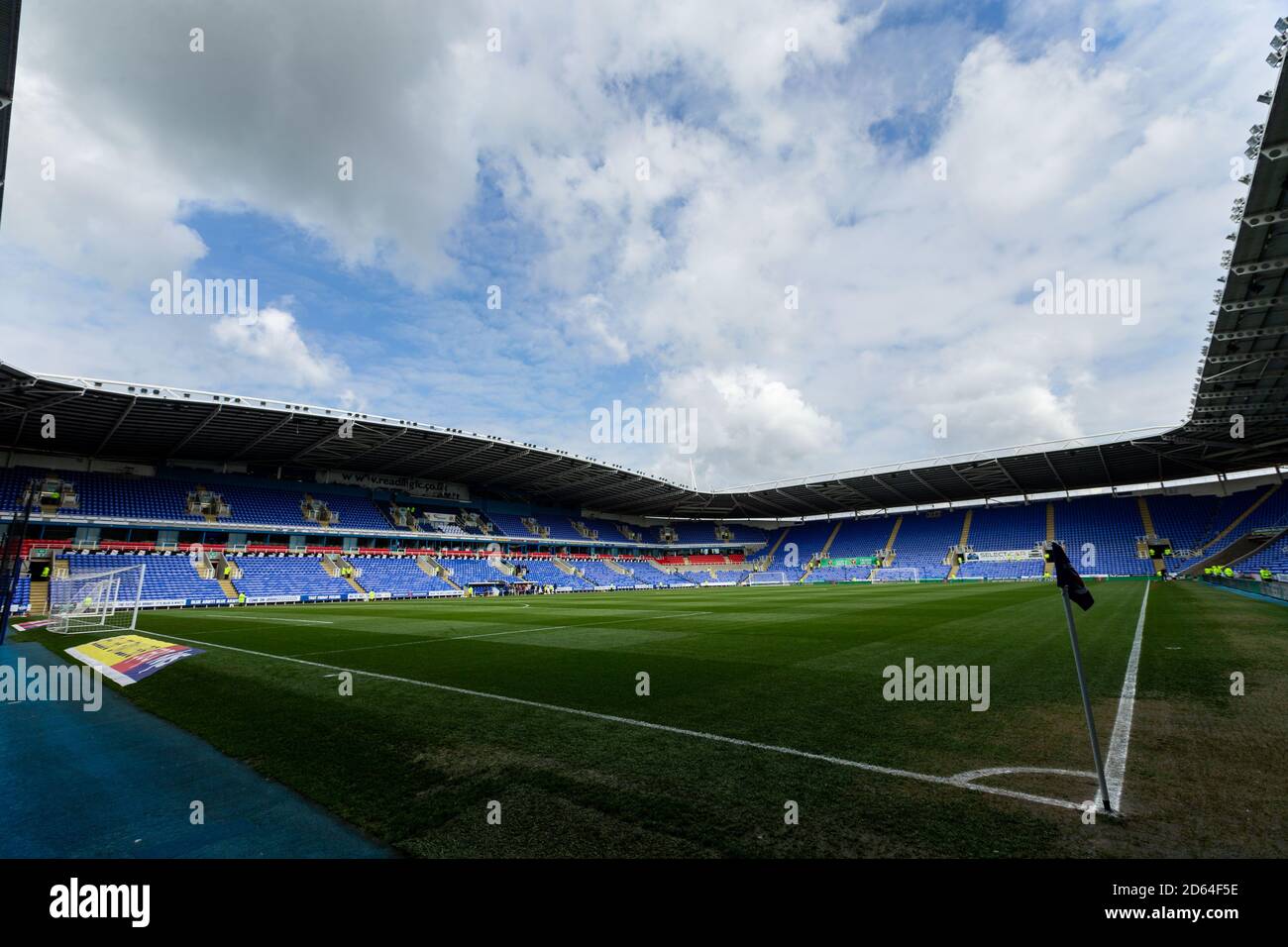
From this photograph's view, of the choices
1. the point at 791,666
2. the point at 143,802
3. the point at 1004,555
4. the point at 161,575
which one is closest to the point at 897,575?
the point at 1004,555

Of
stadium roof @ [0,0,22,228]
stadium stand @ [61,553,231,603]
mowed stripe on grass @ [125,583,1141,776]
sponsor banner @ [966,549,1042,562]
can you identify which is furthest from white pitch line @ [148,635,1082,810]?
sponsor banner @ [966,549,1042,562]

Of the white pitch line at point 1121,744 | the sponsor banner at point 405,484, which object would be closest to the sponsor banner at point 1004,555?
the sponsor banner at point 405,484

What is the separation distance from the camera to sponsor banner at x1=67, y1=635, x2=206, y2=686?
10.4m

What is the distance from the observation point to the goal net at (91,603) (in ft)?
61.2

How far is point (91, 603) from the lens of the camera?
76.6ft

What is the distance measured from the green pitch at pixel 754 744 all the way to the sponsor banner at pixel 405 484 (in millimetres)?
45631

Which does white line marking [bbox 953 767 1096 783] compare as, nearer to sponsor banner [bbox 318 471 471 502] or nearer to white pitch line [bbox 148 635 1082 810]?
white pitch line [bbox 148 635 1082 810]

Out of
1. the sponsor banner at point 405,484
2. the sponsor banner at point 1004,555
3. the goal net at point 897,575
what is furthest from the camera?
the goal net at point 897,575

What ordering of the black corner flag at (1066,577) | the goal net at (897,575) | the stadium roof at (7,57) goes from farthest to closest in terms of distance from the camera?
the goal net at (897,575)
the stadium roof at (7,57)
the black corner flag at (1066,577)

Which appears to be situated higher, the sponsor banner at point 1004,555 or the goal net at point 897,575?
the sponsor banner at point 1004,555

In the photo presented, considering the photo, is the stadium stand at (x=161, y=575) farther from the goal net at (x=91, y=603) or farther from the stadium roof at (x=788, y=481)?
the stadium roof at (x=788, y=481)

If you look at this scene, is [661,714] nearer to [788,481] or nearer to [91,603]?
[91,603]
